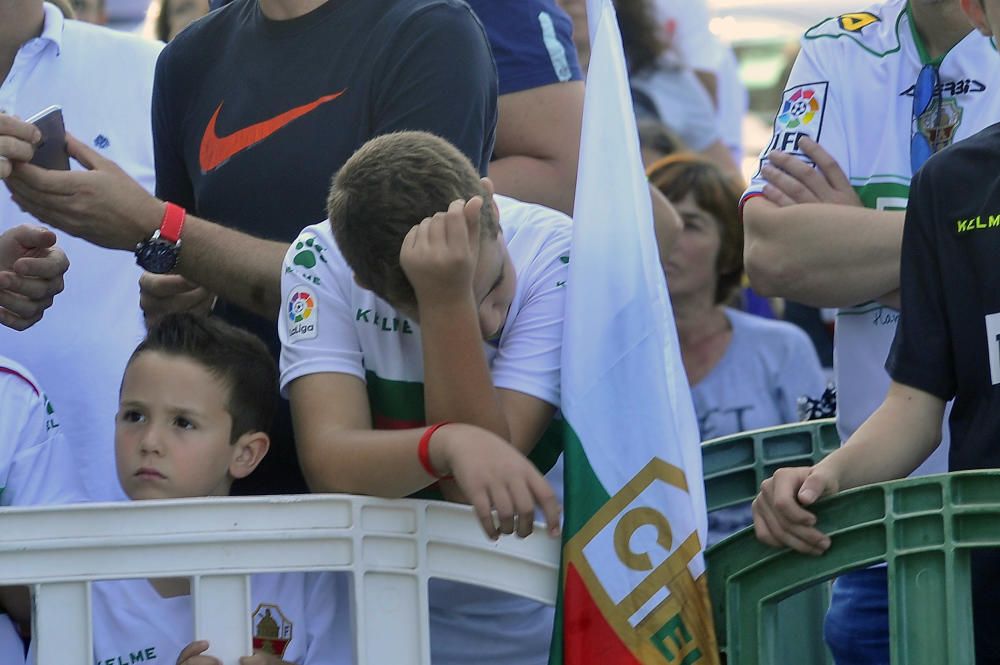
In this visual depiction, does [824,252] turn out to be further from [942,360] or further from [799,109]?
[942,360]

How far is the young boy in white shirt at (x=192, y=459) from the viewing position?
7.68ft

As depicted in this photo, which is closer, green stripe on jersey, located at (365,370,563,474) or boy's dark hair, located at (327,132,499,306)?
boy's dark hair, located at (327,132,499,306)

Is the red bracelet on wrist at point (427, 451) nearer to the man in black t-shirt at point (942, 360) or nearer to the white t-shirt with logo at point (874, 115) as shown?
the man in black t-shirt at point (942, 360)

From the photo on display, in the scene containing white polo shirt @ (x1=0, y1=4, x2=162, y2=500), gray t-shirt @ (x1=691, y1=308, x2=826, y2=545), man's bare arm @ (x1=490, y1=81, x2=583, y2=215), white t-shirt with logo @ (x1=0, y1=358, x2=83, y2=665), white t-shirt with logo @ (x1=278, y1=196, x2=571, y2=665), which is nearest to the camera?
white t-shirt with logo @ (x1=278, y1=196, x2=571, y2=665)

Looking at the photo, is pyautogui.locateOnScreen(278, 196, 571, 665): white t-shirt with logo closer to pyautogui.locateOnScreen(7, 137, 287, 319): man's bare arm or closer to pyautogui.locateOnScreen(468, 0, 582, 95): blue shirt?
pyautogui.locateOnScreen(7, 137, 287, 319): man's bare arm

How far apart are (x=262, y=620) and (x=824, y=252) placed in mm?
1022

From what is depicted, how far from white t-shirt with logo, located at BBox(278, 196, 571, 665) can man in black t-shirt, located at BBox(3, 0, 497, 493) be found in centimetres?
19

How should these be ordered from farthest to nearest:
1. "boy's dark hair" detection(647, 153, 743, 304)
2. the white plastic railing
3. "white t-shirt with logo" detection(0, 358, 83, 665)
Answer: "boy's dark hair" detection(647, 153, 743, 304)
"white t-shirt with logo" detection(0, 358, 83, 665)
the white plastic railing

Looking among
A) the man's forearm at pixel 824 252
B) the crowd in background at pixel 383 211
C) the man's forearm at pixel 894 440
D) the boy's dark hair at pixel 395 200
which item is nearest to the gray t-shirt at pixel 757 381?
the crowd in background at pixel 383 211

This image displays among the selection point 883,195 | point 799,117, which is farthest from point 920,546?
point 799,117

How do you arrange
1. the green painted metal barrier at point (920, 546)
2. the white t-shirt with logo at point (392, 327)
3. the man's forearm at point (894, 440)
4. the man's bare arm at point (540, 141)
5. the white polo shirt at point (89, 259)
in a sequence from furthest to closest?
the white polo shirt at point (89, 259), the man's bare arm at point (540, 141), the white t-shirt with logo at point (392, 327), the man's forearm at point (894, 440), the green painted metal barrier at point (920, 546)

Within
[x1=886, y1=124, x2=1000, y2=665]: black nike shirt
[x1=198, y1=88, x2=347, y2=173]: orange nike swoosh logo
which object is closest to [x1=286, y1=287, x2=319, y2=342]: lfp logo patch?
[x1=198, y1=88, x2=347, y2=173]: orange nike swoosh logo

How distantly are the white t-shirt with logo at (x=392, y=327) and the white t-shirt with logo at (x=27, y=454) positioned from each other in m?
0.40

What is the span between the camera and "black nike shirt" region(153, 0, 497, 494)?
8.27 ft
